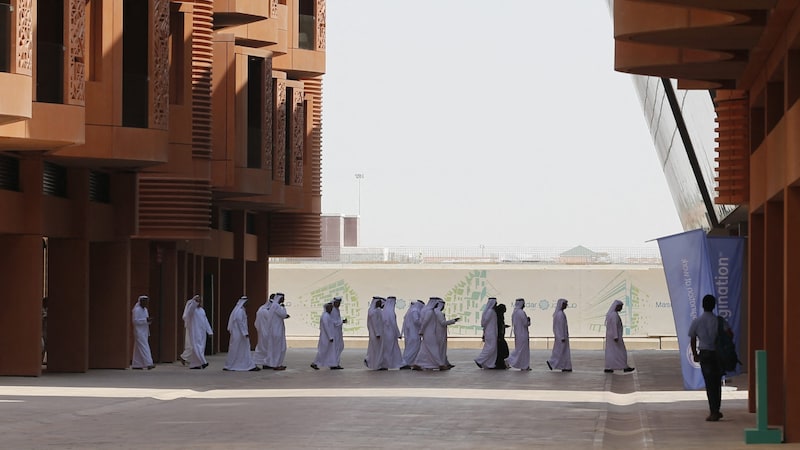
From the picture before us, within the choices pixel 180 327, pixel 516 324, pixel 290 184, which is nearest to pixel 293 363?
pixel 180 327

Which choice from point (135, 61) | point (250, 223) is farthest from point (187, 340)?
point (250, 223)

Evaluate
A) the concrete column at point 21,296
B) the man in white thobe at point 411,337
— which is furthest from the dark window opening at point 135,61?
the man in white thobe at point 411,337

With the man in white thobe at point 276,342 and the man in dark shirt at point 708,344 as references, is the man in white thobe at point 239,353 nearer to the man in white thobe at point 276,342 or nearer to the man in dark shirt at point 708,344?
the man in white thobe at point 276,342

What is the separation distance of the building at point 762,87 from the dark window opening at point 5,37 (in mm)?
9177

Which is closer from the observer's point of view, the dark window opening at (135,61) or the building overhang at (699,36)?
the building overhang at (699,36)

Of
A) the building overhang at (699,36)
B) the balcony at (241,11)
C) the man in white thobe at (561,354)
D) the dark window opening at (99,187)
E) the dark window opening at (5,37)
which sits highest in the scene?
the balcony at (241,11)

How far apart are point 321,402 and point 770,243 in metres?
6.90

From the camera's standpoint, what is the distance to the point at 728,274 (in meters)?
22.1

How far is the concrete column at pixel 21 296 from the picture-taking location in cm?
2683

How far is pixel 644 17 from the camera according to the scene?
1708cm

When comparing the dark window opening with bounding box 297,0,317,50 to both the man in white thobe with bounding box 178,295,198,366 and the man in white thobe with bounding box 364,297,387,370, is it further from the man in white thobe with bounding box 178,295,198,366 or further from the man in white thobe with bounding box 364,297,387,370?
the man in white thobe with bounding box 364,297,387,370

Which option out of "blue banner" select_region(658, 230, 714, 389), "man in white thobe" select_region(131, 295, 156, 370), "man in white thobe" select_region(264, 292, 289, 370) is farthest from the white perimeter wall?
"blue banner" select_region(658, 230, 714, 389)

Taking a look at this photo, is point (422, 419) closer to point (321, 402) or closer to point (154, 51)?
point (321, 402)

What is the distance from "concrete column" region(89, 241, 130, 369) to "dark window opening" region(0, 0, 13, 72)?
329 inches
